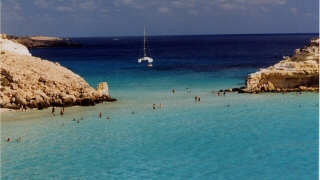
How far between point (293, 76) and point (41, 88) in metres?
22.9

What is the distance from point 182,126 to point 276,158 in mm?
7924

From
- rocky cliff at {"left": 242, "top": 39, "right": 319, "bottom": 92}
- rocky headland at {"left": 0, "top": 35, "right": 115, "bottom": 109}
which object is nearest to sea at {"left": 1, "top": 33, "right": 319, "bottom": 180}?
rocky headland at {"left": 0, "top": 35, "right": 115, "bottom": 109}

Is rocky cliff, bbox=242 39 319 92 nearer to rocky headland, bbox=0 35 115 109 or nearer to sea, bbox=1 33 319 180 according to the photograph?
sea, bbox=1 33 319 180

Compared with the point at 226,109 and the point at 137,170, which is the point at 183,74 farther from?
the point at 137,170

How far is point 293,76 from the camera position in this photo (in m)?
38.5

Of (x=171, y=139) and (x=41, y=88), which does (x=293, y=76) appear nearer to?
(x=171, y=139)

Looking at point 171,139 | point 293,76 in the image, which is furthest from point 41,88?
point 293,76

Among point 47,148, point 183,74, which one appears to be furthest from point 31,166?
point 183,74

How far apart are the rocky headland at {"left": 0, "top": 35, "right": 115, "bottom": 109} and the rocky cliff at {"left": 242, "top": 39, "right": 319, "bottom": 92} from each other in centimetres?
1419

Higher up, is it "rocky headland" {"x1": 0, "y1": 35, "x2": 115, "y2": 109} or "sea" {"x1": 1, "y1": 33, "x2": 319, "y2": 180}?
"rocky headland" {"x1": 0, "y1": 35, "x2": 115, "y2": 109}

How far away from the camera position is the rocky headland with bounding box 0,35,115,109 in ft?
111

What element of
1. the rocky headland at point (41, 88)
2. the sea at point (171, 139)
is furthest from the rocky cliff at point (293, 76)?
the rocky headland at point (41, 88)

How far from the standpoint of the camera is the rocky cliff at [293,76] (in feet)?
124

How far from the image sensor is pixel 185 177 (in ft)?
60.1
